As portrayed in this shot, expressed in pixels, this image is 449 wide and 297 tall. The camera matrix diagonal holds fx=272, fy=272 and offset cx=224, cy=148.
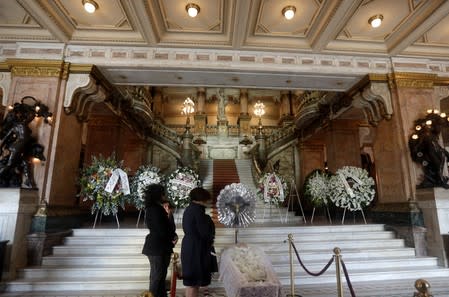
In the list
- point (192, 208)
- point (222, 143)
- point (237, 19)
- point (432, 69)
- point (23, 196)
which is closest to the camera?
point (192, 208)

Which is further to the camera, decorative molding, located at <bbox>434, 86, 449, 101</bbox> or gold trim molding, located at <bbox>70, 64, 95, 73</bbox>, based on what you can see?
decorative molding, located at <bbox>434, 86, 449, 101</bbox>

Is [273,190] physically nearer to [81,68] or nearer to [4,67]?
[81,68]

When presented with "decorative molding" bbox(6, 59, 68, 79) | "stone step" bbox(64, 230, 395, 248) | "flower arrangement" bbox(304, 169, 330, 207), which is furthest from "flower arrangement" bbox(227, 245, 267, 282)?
"decorative molding" bbox(6, 59, 68, 79)

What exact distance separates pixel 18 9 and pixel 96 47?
149 cm

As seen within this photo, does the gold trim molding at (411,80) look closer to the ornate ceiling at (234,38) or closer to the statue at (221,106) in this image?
the ornate ceiling at (234,38)

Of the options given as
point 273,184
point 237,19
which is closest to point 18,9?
point 237,19

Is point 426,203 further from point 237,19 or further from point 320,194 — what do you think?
point 237,19

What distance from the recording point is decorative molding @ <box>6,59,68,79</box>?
573cm

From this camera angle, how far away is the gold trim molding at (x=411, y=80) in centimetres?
645

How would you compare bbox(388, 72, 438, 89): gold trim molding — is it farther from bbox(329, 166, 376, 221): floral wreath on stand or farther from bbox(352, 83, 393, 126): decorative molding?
bbox(329, 166, 376, 221): floral wreath on stand

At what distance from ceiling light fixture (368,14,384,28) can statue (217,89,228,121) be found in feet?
40.3

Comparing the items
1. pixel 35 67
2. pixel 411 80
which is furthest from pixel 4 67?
pixel 411 80

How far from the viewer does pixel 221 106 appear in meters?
18.1

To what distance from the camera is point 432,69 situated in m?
6.73
